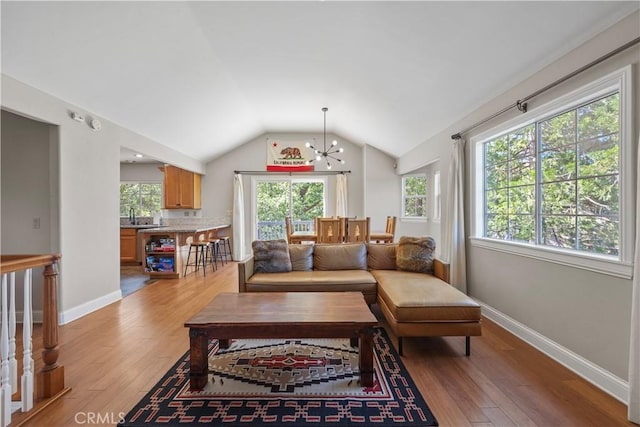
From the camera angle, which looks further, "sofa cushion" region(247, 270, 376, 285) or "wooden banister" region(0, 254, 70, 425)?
"sofa cushion" region(247, 270, 376, 285)

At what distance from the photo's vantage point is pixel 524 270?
9.57ft

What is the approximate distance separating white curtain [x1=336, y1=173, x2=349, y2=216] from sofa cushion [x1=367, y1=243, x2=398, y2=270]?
3.51 metres

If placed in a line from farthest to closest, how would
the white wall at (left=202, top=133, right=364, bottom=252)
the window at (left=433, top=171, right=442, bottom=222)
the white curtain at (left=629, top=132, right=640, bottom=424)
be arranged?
the white wall at (left=202, top=133, right=364, bottom=252), the window at (left=433, top=171, right=442, bottom=222), the white curtain at (left=629, top=132, right=640, bottom=424)

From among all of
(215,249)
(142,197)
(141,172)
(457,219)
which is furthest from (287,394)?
(141,172)

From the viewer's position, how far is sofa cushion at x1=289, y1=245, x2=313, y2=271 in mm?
3895

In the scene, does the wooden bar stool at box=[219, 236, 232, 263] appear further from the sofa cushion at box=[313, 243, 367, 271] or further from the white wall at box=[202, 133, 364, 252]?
the sofa cushion at box=[313, 243, 367, 271]

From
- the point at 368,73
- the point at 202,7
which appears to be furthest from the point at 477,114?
the point at 202,7

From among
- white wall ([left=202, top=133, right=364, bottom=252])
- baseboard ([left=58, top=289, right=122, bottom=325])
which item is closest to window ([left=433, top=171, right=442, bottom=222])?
white wall ([left=202, top=133, right=364, bottom=252])

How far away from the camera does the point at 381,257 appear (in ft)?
13.1

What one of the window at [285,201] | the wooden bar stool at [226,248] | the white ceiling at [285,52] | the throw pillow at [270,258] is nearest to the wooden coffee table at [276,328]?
the throw pillow at [270,258]

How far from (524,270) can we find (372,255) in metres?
1.67

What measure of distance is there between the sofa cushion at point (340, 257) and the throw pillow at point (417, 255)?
18.5 inches

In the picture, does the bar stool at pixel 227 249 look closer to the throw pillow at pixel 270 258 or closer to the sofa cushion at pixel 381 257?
the throw pillow at pixel 270 258

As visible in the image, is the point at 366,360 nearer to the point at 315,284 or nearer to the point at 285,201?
the point at 315,284
